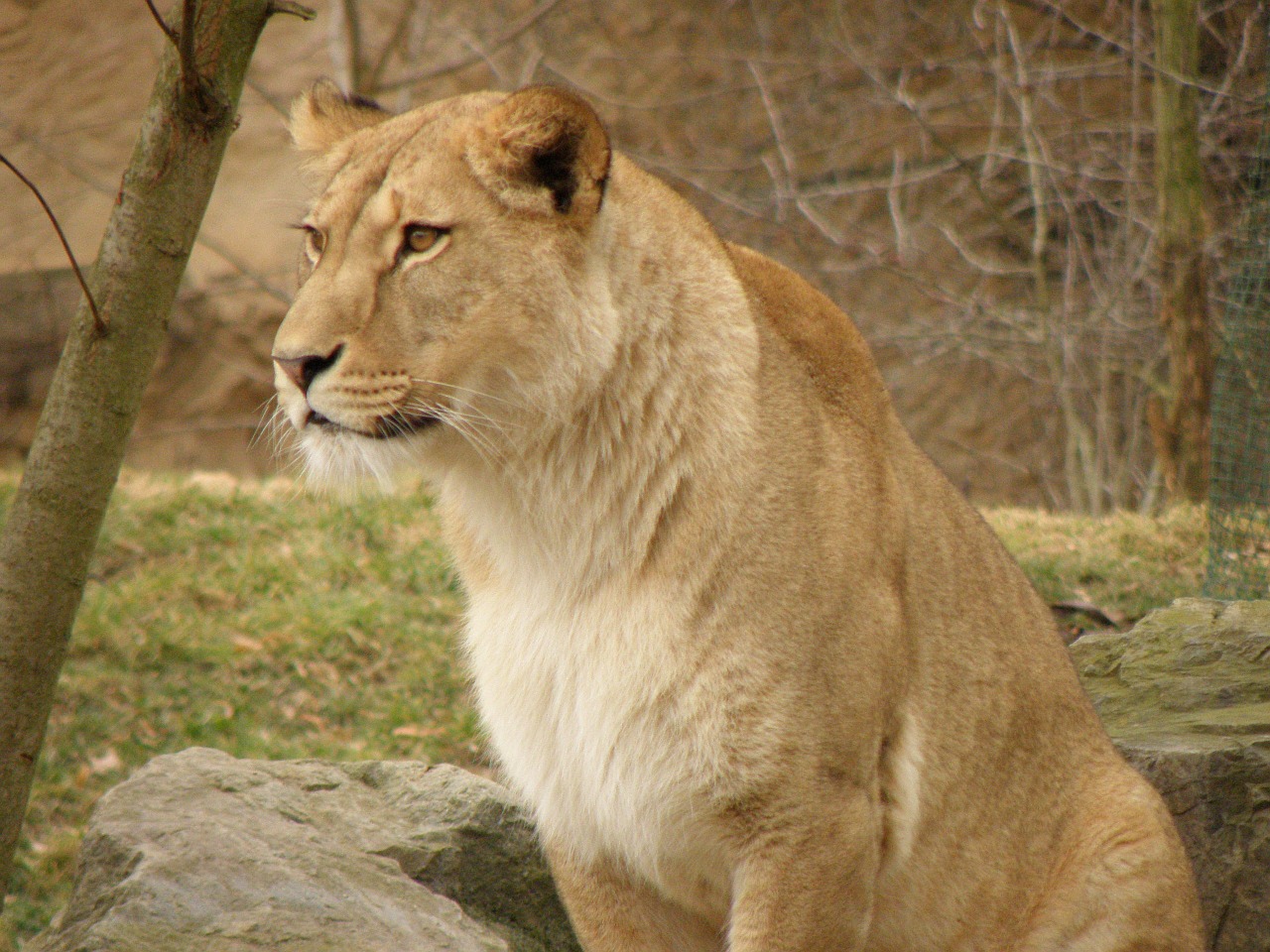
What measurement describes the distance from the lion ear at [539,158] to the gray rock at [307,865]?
55.2 inches

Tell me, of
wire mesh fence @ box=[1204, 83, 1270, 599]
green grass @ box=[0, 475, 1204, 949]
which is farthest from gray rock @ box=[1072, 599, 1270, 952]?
green grass @ box=[0, 475, 1204, 949]

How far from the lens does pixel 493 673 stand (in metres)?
2.92

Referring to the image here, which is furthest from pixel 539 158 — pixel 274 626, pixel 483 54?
pixel 483 54

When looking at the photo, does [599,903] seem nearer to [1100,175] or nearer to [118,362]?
[118,362]

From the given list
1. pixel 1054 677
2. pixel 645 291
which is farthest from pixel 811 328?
pixel 1054 677

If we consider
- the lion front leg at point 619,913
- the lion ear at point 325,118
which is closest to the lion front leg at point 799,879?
the lion front leg at point 619,913

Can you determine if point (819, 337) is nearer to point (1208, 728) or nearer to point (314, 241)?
point (314, 241)

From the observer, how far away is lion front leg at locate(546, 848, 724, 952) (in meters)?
2.96

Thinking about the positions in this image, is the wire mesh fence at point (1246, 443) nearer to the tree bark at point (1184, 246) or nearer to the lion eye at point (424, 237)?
the tree bark at point (1184, 246)

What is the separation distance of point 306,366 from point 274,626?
3.40 meters

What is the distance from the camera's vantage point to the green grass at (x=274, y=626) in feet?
15.9

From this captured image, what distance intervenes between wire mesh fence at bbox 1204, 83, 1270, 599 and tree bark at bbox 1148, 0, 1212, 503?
1.72 meters

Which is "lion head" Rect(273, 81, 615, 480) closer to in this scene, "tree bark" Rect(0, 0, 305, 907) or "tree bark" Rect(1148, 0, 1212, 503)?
"tree bark" Rect(0, 0, 305, 907)

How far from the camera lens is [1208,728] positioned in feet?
13.0
